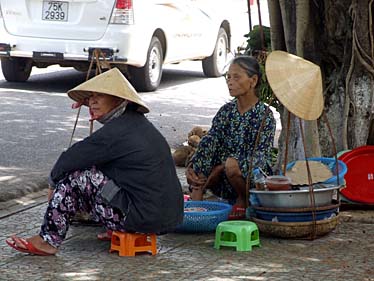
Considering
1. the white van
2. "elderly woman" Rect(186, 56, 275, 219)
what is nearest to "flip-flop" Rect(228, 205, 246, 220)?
"elderly woman" Rect(186, 56, 275, 219)

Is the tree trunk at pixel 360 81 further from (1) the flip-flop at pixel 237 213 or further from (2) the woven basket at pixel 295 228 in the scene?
(2) the woven basket at pixel 295 228

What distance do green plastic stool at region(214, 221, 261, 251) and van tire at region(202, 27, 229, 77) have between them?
9387 millimetres

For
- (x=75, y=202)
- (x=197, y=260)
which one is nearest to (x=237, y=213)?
(x=197, y=260)

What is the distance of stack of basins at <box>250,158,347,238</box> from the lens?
5.95 m

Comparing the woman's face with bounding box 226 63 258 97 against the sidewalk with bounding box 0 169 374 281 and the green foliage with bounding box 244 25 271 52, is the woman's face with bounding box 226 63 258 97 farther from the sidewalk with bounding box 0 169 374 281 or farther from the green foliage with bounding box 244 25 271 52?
the green foliage with bounding box 244 25 271 52

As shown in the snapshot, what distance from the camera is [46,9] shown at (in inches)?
487

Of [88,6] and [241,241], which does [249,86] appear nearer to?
[241,241]

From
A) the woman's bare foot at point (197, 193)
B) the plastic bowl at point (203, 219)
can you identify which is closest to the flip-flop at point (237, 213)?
the plastic bowl at point (203, 219)

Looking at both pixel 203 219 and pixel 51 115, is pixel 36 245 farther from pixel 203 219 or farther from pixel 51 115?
pixel 51 115

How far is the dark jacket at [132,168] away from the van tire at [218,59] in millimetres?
9560

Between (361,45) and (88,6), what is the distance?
19.0 feet

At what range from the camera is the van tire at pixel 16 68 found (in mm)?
13367

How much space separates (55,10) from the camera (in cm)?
1234

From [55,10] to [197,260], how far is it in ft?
24.0
